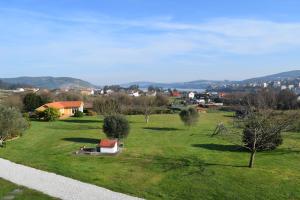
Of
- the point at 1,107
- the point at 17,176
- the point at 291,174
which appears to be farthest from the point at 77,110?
the point at 291,174

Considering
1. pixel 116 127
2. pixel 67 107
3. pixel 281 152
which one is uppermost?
pixel 116 127

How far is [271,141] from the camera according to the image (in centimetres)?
2989

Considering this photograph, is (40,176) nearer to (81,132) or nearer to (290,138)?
(81,132)

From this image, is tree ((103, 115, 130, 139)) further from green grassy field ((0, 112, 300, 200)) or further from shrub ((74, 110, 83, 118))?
shrub ((74, 110, 83, 118))

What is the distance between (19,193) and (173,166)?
9356mm

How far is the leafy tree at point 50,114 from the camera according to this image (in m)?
53.4

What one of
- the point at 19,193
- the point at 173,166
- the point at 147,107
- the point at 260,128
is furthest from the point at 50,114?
the point at 19,193

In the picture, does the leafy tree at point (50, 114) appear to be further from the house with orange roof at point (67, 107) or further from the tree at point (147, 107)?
the tree at point (147, 107)

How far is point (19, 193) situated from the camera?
60.8 feet

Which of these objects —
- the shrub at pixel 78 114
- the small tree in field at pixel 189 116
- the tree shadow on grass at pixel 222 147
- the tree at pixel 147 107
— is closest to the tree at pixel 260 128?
the tree shadow on grass at pixel 222 147

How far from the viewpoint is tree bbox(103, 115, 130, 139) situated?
108ft

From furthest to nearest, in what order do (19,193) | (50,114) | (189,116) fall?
1. (50,114)
2. (189,116)
3. (19,193)

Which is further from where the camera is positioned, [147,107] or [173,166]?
[147,107]

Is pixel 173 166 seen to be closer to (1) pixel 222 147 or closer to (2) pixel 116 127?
(1) pixel 222 147
